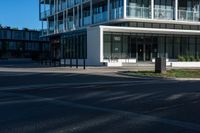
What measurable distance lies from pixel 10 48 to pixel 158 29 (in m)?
67.9

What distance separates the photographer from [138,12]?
50625 mm

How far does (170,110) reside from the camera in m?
12.2

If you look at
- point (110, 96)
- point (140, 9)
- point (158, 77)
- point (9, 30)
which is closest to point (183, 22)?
point (140, 9)

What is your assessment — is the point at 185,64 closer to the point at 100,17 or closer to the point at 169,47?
the point at 169,47

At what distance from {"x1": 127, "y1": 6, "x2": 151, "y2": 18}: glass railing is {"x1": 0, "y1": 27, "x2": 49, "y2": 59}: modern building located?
59.3m

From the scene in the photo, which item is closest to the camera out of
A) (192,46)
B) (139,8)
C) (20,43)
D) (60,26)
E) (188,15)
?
(139,8)

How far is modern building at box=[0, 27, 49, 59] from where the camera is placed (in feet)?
355

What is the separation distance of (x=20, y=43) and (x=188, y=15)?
213ft

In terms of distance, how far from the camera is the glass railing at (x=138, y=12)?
164 ft

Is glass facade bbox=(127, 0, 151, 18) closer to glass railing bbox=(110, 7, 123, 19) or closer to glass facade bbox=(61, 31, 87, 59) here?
glass railing bbox=(110, 7, 123, 19)

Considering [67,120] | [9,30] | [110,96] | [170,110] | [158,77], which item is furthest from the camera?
[9,30]

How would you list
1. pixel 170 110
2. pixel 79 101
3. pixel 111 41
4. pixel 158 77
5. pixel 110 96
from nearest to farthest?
pixel 170 110
pixel 79 101
pixel 110 96
pixel 158 77
pixel 111 41

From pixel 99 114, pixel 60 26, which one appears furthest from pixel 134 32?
pixel 99 114

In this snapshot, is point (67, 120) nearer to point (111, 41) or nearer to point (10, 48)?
point (111, 41)
